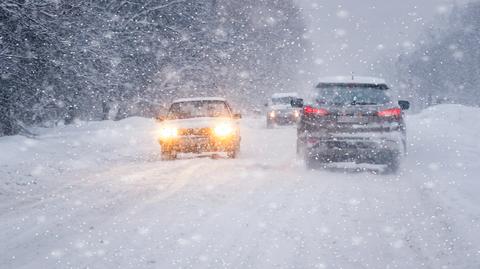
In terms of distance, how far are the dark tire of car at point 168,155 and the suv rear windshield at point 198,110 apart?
4.09 ft

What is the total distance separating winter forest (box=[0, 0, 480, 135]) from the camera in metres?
15.8

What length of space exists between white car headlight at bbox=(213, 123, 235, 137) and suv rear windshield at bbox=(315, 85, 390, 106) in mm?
3624

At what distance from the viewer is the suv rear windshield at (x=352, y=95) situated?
38.9 ft

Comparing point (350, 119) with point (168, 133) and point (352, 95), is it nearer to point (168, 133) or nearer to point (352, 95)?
point (352, 95)

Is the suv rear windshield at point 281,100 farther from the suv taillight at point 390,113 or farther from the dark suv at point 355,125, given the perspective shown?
the suv taillight at point 390,113

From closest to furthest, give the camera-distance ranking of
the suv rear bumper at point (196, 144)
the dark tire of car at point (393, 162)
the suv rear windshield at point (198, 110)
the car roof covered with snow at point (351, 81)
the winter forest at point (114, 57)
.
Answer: the dark tire of car at point (393, 162)
the car roof covered with snow at point (351, 81)
the suv rear bumper at point (196, 144)
the winter forest at point (114, 57)
the suv rear windshield at point (198, 110)

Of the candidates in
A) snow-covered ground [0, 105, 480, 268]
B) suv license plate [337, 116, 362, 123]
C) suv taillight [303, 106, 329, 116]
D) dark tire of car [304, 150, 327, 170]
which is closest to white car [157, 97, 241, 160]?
snow-covered ground [0, 105, 480, 268]

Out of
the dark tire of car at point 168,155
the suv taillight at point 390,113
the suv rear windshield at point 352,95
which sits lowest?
the dark tire of car at point 168,155

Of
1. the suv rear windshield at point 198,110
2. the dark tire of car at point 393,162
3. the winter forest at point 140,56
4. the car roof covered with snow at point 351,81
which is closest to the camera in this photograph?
the dark tire of car at point 393,162

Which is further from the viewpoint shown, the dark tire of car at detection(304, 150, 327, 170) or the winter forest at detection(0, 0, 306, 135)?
the winter forest at detection(0, 0, 306, 135)

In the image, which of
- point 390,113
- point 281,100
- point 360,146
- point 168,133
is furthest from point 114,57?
point 281,100

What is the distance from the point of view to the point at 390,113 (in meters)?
11.8

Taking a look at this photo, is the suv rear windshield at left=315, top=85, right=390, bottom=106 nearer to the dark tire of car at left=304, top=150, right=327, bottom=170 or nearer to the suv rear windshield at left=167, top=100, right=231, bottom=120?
the dark tire of car at left=304, top=150, right=327, bottom=170

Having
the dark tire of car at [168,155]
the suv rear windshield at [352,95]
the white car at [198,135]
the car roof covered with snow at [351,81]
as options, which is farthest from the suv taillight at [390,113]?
the dark tire of car at [168,155]
